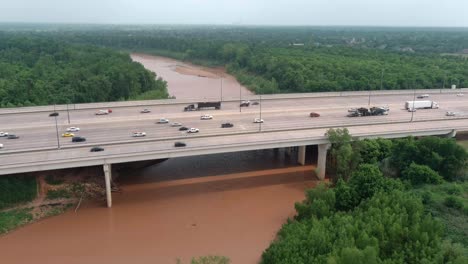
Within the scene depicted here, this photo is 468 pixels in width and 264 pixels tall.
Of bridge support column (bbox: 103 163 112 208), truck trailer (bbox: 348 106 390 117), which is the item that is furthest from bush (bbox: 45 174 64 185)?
truck trailer (bbox: 348 106 390 117)

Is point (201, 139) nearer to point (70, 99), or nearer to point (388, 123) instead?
point (388, 123)

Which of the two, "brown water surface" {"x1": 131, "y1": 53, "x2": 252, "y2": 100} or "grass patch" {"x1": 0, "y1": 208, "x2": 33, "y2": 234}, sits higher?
"brown water surface" {"x1": 131, "y1": 53, "x2": 252, "y2": 100}

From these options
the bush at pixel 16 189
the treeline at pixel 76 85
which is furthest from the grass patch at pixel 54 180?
the treeline at pixel 76 85

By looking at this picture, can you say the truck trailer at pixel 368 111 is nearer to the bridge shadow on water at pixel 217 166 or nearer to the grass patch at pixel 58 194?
the bridge shadow on water at pixel 217 166

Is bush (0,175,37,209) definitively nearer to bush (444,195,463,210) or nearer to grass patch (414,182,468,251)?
grass patch (414,182,468,251)

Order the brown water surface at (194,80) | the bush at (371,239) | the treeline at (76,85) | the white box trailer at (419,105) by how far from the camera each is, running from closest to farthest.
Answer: the bush at (371,239), the white box trailer at (419,105), the treeline at (76,85), the brown water surface at (194,80)

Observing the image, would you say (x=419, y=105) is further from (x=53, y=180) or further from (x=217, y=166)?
(x=53, y=180)

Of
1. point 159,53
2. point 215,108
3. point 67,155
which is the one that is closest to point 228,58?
point 159,53
